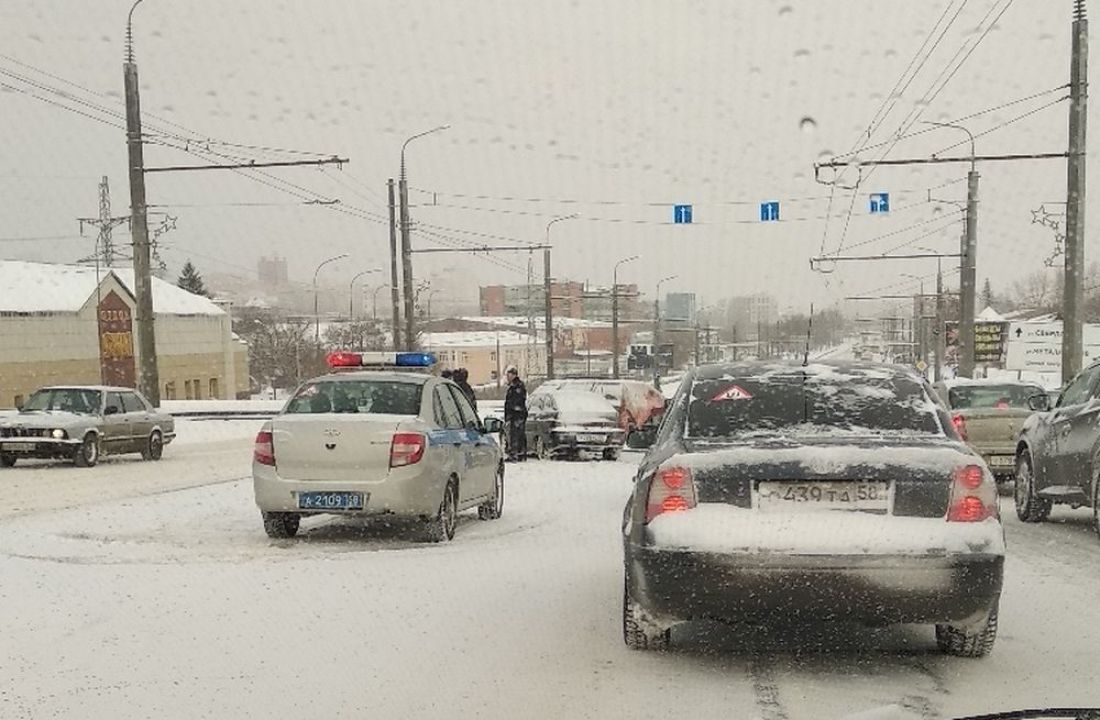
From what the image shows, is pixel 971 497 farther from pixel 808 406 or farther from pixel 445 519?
pixel 445 519

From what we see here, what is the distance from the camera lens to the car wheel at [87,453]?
21.8 meters

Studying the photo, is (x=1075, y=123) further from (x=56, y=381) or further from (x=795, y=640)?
(x=56, y=381)

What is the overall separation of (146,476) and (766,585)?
16.0 meters

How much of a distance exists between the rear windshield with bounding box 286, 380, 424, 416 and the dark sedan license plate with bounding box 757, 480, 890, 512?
5.65m

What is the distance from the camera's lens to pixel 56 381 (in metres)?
68.4

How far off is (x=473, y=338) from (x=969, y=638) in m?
118

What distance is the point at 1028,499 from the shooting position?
42.2 feet

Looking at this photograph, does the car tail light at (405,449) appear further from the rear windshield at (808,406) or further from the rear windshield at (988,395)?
the rear windshield at (988,395)

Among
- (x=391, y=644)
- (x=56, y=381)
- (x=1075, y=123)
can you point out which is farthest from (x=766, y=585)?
(x=56, y=381)

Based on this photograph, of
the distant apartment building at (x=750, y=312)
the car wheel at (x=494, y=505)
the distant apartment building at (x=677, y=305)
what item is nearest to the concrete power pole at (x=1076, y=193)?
the car wheel at (x=494, y=505)

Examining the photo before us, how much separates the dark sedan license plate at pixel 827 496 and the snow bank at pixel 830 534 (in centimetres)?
4

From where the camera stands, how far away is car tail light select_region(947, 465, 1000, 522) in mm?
5867

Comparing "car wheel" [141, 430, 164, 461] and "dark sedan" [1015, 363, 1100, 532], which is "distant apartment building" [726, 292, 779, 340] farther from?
"dark sedan" [1015, 363, 1100, 532]

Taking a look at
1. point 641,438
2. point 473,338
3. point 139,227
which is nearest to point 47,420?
point 139,227
